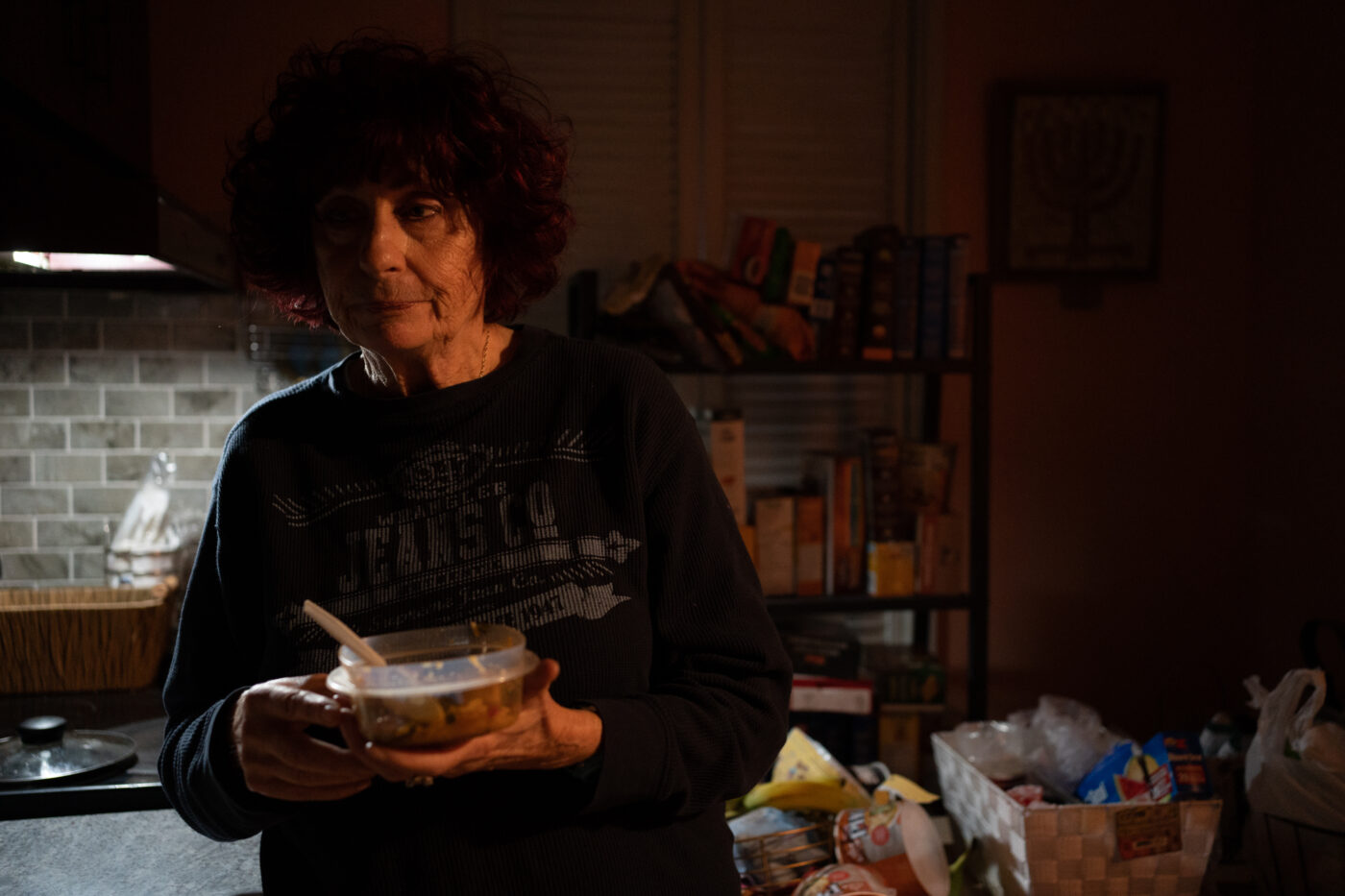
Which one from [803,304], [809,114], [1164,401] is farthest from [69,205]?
[1164,401]

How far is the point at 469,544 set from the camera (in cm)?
104

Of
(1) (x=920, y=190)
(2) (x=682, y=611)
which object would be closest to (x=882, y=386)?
A: (1) (x=920, y=190)

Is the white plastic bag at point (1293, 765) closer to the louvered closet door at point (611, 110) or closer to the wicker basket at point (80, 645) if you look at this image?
the louvered closet door at point (611, 110)

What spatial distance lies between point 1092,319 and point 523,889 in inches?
94.9

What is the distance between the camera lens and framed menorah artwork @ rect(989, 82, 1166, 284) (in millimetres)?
2766

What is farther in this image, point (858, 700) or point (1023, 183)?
point (1023, 183)

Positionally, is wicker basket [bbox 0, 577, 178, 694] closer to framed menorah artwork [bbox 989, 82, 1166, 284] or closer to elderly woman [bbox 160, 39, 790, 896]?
elderly woman [bbox 160, 39, 790, 896]

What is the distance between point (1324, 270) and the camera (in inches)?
103

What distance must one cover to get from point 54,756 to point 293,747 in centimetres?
96

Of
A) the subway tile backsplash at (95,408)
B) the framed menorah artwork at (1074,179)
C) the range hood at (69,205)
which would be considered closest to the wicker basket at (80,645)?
the subway tile backsplash at (95,408)

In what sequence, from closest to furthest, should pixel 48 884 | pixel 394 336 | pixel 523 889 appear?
pixel 523 889 → pixel 394 336 → pixel 48 884

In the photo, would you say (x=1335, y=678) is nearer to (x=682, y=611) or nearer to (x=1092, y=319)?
(x=1092, y=319)

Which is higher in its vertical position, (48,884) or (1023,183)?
(1023,183)

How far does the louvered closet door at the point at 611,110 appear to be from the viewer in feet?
8.72
